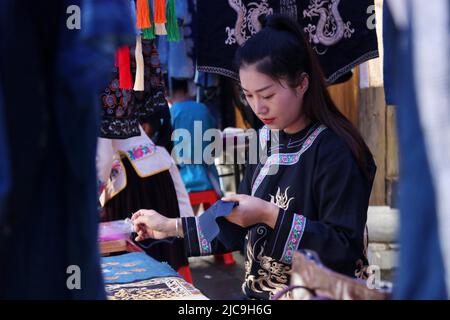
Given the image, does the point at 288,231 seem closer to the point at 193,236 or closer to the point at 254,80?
the point at 193,236

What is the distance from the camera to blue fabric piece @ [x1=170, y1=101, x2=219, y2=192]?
5.45 metres

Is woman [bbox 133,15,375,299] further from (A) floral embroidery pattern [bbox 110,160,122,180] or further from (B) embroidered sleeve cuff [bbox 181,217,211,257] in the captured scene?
(A) floral embroidery pattern [bbox 110,160,122,180]

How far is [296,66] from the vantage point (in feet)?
6.91

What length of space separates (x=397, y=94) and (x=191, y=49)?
4268 mm

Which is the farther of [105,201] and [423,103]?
[105,201]

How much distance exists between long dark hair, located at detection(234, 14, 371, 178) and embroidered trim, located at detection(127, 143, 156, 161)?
5.52ft

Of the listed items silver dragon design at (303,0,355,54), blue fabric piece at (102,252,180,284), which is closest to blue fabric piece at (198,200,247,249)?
blue fabric piece at (102,252,180,284)

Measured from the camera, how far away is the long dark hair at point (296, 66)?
2086 millimetres

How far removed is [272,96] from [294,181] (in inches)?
11.9

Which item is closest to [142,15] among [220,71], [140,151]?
[220,71]

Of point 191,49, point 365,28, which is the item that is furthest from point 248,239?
point 191,49

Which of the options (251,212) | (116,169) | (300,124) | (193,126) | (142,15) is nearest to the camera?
(251,212)

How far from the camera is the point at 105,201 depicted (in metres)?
3.71
